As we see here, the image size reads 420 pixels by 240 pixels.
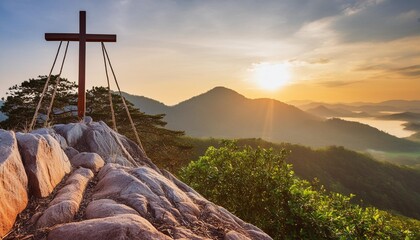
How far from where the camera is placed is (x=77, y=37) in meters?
14.4

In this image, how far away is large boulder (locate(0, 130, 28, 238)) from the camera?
568 centimetres

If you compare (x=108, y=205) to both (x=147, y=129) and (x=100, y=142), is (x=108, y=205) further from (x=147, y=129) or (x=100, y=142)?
(x=147, y=129)

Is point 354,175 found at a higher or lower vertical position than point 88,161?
lower

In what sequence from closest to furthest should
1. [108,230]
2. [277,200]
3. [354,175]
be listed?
[108,230], [277,200], [354,175]

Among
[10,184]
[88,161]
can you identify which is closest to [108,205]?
[10,184]

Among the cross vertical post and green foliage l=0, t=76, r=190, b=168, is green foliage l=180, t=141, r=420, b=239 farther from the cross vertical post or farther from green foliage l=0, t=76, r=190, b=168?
green foliage l=0, t=76, r=190, b=168

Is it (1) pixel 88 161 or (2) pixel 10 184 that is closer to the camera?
(2) pixel 10 184

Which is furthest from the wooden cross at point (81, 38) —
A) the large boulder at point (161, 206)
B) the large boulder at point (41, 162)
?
the large boulder at point (161, 206)

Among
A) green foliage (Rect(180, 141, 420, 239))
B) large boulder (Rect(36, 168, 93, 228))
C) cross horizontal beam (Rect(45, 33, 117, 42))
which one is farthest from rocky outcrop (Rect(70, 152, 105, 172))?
green foliage (Rect(180, 141, 420, 239))

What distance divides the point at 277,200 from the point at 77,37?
35.6 feet

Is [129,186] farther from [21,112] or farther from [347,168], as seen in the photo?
[347,168]

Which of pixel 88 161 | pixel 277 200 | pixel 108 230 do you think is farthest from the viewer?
pixel 277 200

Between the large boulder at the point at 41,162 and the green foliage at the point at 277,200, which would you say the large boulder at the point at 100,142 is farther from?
the green foliage at the point at 277,200

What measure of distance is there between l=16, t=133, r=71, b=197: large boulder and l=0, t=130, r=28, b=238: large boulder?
8.7 inches
